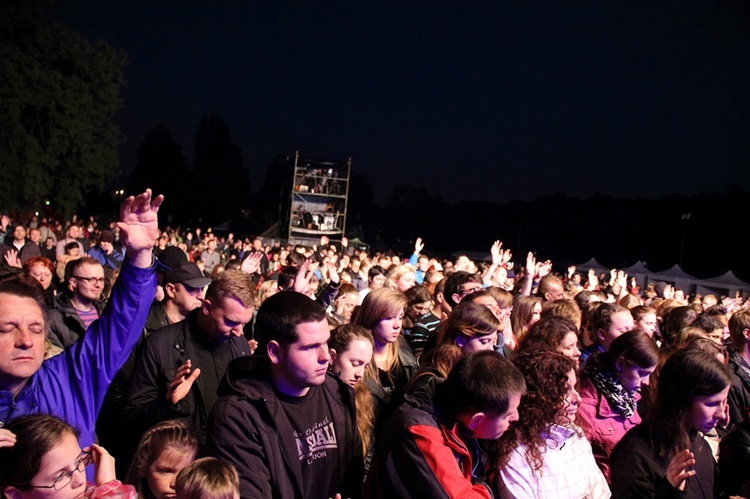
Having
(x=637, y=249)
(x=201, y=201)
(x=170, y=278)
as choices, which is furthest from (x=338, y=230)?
(x=201, y=201)

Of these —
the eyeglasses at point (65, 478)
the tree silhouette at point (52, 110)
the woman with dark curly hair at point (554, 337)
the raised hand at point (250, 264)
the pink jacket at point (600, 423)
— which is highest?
the tree silhouette at point (52, 110)

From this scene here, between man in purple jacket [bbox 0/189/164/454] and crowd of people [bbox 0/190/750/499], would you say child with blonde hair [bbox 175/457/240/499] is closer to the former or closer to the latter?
crowd of people [bbox 0/190/750/499]

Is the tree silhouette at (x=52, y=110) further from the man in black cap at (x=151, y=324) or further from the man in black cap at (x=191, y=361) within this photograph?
the man in black cap at (x=191, y=361)

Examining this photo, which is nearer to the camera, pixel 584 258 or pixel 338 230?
pixel 338 230

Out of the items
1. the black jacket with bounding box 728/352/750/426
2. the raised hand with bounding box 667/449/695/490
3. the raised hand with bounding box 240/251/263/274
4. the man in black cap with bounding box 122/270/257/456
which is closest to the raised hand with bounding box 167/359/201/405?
the man in black cap with bounding box 122/270/257/456

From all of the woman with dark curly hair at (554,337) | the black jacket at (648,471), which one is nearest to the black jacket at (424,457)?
the black jacket at (648,471)

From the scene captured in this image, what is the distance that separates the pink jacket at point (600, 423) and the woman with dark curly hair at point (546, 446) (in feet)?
2.04

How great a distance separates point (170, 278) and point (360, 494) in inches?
94.0

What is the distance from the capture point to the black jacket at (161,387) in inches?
A: 134

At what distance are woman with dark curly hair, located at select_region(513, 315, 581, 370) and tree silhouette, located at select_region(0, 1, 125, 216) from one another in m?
29.9

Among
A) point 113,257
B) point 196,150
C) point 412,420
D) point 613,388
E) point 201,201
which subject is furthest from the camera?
point 196,150

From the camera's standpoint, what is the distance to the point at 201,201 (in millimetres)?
66375

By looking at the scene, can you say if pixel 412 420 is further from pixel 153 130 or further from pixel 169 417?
pixel 153 130

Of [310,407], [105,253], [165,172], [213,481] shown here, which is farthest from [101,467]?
[165,172]
